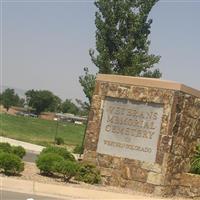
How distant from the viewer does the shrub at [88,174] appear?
50.3 ft

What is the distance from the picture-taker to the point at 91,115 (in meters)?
17.1

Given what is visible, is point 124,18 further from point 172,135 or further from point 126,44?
point 172,135

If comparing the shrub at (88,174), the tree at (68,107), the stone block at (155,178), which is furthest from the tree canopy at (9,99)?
the stone block at (155,178)

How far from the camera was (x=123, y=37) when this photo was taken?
96.0 feet

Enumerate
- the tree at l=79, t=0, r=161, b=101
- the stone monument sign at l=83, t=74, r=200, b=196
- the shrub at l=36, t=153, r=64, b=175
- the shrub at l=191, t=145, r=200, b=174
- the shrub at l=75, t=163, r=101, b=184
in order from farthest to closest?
the tree at l=79, t=0, r=161, b=101
the shrub at l=191, t=145, r=200, b=174
the stone monument sign at l=83, t=74, r=200, b=196
the shrub at l=75, t=163, r=101, b=184
the shrub at l=36, t=153, r=64, b=175

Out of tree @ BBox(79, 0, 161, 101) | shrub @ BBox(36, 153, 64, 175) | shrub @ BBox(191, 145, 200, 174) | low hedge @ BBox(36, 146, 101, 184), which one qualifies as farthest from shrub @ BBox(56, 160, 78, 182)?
tree @ BBox(79, 0, 161, 101)

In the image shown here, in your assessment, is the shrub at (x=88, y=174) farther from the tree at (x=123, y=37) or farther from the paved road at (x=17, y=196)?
the tree at (x=123, y=37)

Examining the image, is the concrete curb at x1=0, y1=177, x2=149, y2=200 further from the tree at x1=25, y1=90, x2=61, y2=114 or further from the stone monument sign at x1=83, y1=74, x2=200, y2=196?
the tree at x1=25, y1=90, x2=61, y2=114

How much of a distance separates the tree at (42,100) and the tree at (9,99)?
4.95 m

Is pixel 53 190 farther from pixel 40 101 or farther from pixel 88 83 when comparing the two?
pixel 40 101

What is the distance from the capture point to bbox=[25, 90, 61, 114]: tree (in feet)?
402

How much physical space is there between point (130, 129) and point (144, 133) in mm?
441

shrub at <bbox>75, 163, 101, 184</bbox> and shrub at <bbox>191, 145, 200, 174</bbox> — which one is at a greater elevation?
shrub at <bbox>191, 145, 200, 174</bbox>

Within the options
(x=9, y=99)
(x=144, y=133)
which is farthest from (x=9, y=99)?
(x=144, y=133)
